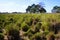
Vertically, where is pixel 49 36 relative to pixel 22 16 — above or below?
below

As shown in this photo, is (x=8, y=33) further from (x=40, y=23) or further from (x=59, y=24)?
(x=59, y=24)

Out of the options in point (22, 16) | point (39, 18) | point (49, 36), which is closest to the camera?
point (49, 36)

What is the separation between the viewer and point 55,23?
21.2m

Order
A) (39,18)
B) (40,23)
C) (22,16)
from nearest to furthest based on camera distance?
(40,23) → (39,18) → (22,16)

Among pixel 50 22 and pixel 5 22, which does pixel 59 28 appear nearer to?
pixel 50 22

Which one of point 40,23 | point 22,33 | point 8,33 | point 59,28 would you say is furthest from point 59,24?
point 8,33

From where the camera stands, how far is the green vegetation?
64.0 ft

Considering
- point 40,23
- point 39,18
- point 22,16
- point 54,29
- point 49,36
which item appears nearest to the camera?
point 49,36

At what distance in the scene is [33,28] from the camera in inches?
856

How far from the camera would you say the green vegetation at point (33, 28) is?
1950 cm

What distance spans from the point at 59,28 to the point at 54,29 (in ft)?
2.15

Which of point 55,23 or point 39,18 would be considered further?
point 39,18

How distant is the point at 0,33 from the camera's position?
1977cm

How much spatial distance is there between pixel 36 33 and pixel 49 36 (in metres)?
1.71
